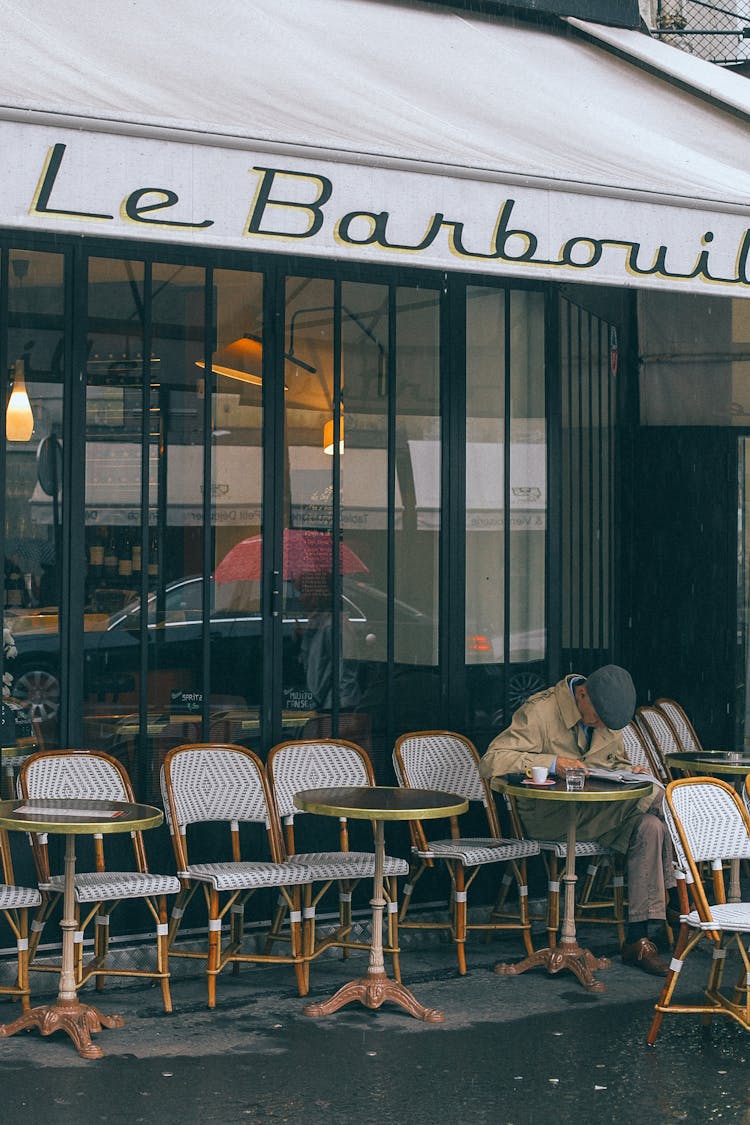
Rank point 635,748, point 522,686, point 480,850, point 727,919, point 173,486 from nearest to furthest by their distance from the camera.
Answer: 1. point 727,919
2. point 480,850
3. point 173,486
4. point 522,686
5. point 635,748

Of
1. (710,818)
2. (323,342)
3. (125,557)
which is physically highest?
(323,342)

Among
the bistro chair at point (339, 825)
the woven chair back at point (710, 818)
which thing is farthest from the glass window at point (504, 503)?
the woven chair back at point (710, 818)

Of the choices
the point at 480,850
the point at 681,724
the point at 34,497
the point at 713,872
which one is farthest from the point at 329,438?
the point at 681,724

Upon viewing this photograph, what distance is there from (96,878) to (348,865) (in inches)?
43.2

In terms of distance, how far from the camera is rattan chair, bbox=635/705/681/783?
28.8ft

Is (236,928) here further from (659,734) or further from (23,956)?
(659,734)

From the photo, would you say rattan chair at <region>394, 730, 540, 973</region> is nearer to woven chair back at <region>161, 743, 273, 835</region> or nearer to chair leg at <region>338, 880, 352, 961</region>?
chair leg at <region>338, 880, 352, 961</region>

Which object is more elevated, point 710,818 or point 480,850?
point 710,818

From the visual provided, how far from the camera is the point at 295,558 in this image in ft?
25.3

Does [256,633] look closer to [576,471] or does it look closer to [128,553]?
[128,553]

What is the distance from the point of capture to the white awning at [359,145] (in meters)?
5.42

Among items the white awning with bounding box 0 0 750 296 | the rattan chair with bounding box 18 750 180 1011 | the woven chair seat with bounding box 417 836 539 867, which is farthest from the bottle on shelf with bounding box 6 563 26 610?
the woven chair seat with bounding box 417 836 539 867

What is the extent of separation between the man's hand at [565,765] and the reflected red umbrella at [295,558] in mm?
1410

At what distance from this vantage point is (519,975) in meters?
7.18
